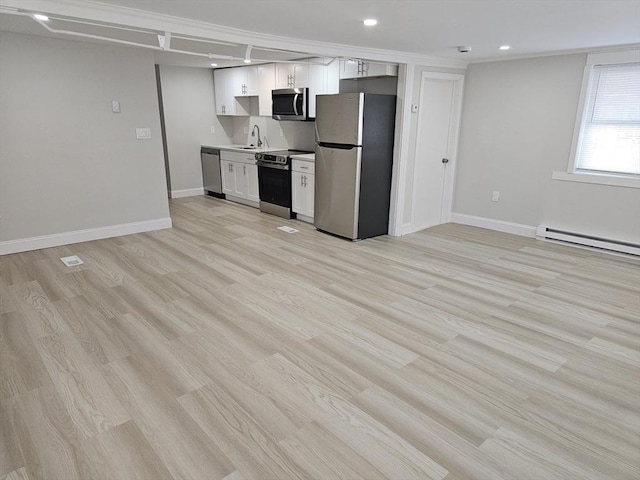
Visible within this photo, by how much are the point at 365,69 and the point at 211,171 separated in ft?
11.7

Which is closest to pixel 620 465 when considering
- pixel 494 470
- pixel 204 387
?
pixel 494 470

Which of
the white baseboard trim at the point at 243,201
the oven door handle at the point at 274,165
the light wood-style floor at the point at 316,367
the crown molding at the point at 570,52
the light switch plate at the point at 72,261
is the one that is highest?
Answer: the crown molding at the point at 570,52

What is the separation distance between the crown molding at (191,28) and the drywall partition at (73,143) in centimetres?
182

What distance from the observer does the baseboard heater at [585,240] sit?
4559 millimetres

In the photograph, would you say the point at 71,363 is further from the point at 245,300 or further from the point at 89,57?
the point at 89,57

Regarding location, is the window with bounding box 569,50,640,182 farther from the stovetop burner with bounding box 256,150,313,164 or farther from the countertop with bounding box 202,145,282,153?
the countertop with bounding box 202,145,282,153

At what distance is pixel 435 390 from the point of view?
2.29 m

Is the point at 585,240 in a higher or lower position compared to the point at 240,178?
lower

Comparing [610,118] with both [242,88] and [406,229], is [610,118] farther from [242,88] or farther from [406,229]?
[242,88]

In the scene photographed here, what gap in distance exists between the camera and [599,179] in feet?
15.2

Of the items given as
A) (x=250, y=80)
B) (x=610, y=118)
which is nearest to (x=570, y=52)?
(x=610, y=118)

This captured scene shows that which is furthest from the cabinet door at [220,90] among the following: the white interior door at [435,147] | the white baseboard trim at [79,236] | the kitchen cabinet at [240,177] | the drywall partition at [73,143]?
the white interior door at [435,147]

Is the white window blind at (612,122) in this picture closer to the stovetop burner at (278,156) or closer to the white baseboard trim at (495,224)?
the white baseboard trim at (495,224)

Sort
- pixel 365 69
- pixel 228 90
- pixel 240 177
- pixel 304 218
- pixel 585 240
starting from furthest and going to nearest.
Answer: pixel 228 90 < pixel 240 177 < pixel 304 218 < pixel 365 69 < pixel 585 240
